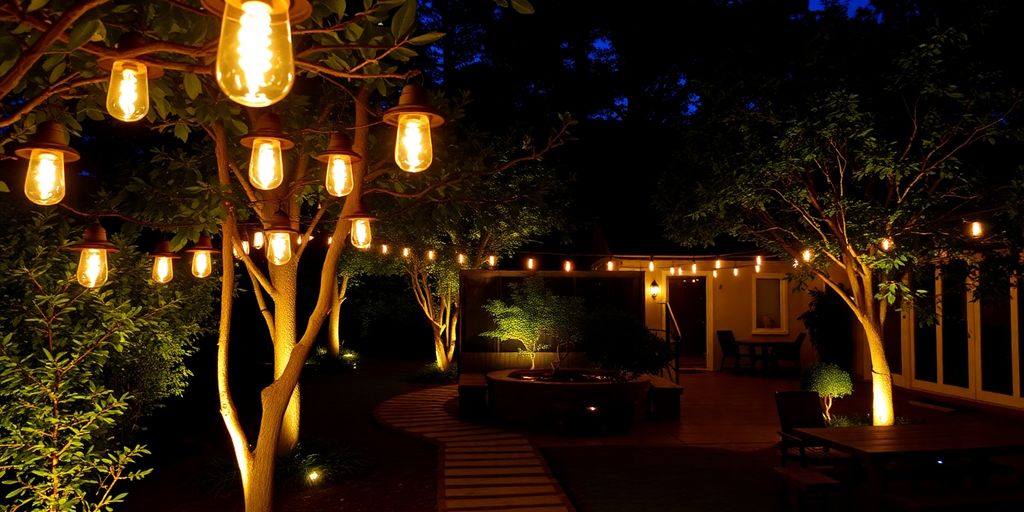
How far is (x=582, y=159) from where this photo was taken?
24.2 metres

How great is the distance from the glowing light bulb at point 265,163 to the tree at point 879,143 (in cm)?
580

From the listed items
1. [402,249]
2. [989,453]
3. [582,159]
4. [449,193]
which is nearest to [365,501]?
[449,193]

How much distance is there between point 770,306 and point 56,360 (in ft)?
51.0

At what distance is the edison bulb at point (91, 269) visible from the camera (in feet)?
12.3

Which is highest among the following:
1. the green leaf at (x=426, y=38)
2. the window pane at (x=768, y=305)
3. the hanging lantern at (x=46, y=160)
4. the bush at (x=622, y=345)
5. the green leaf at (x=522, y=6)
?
the green leaf at (x=522, y=6)

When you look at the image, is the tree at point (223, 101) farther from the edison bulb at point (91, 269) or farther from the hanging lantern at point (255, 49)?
the hanging lantern at point (255, 49)

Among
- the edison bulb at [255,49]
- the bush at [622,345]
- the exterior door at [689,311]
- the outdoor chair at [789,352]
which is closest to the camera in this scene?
the edison bulb at [255,49]

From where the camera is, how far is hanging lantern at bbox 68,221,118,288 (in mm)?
3731

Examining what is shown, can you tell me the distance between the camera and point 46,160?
250 centimetres

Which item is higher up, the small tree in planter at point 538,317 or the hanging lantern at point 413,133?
the hanging lantern at point 413,133

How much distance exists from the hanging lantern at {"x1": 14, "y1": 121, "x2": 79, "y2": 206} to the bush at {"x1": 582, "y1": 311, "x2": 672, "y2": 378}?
7361mm

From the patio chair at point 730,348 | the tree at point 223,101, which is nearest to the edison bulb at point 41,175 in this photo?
the tree at point 223,101

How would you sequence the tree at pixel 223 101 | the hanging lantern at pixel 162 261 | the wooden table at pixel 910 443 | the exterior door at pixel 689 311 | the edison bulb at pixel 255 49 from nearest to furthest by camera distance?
the edison bulb at pixel 255 49 < the tree at pixel 223 101 < the hanging lantern at pixel 162 261 < the wooden table at pixel 910 443 < the exterior door at pixel 689 311

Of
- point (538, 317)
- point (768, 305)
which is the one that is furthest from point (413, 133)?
point (768, 305)
